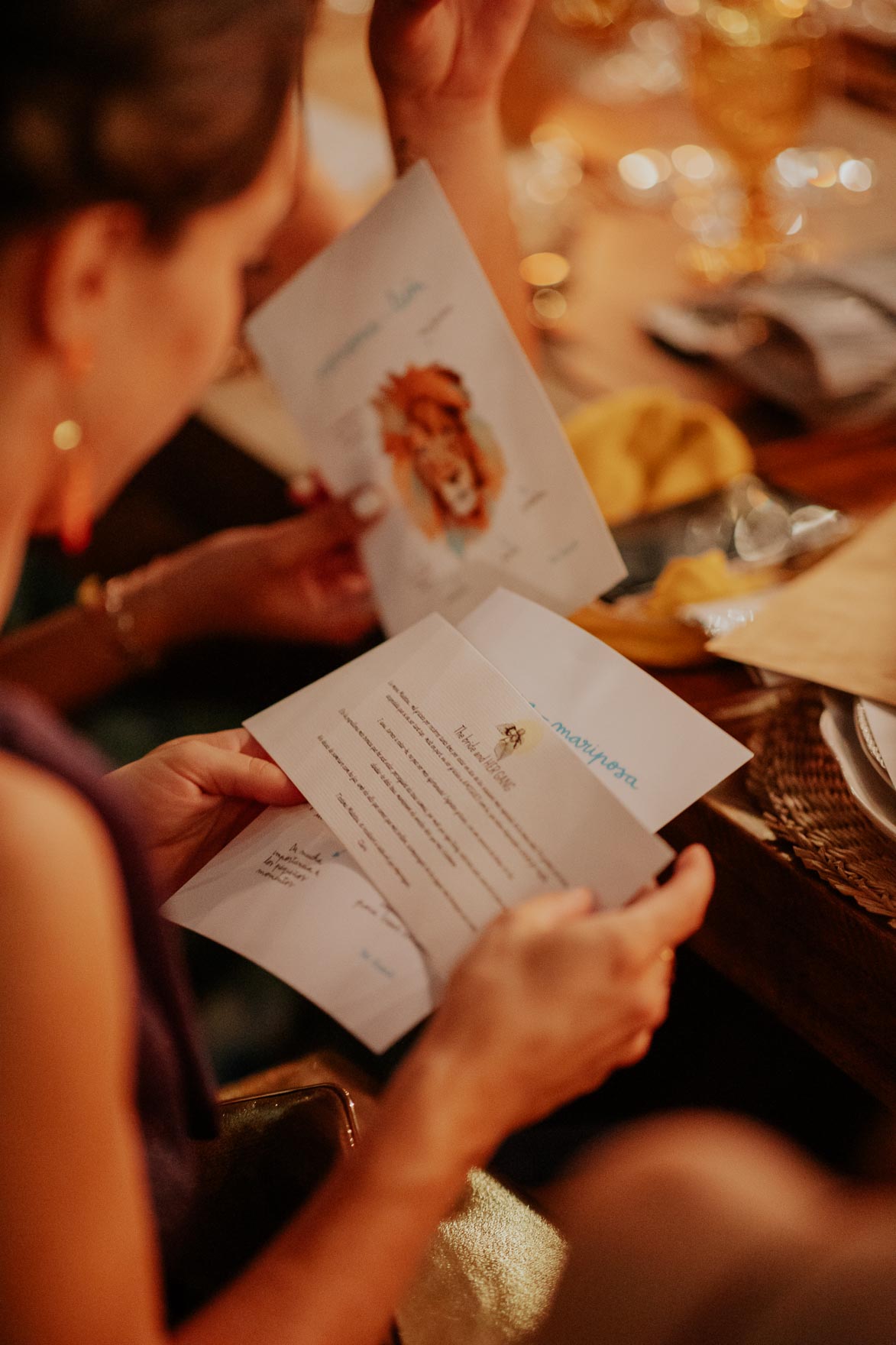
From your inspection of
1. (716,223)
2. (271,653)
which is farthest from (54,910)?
(716,223)

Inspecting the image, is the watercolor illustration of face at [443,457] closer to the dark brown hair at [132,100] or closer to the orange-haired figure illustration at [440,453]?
the orange-haired figure illustration at [440,453]

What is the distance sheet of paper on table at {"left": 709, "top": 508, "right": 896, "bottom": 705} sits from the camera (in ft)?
2.16

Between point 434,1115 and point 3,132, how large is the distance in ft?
1.48

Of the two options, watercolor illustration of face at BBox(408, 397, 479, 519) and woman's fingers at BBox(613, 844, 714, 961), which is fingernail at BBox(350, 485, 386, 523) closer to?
watercolor illustration of face at BBox(408, 397, 479, 519)

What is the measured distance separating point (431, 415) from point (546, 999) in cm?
45

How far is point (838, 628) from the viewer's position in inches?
27.4

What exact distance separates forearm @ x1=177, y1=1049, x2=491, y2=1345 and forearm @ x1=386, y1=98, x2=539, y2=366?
25.5 inches

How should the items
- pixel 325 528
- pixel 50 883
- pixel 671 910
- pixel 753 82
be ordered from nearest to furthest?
pixel 50 883 → pixel 671 910 → pixel 325 528 → pixel 753 82

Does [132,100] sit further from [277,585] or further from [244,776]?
[277,585]

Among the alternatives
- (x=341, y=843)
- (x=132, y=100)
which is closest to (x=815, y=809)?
(x=341, y=843)

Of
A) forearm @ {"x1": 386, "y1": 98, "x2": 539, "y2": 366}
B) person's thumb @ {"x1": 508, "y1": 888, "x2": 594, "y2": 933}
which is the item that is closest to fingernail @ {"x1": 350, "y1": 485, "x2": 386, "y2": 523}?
forearm @ {"x1": 386, "y1": 98, "x2": 539, "y2": 366}

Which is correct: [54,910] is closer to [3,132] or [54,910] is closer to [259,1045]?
[3,132]

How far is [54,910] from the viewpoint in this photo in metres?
0.40

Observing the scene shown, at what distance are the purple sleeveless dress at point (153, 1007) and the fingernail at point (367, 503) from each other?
0.36m
